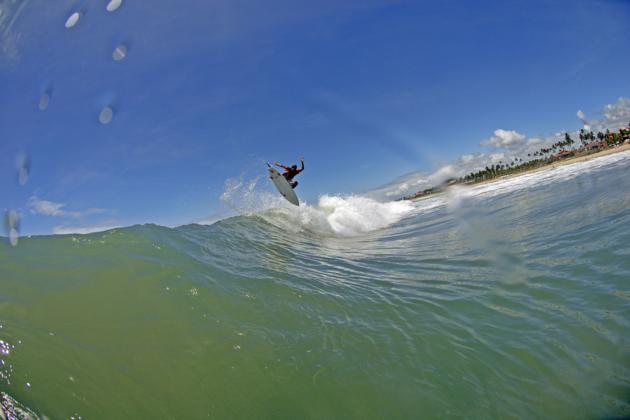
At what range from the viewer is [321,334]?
407 centimetres

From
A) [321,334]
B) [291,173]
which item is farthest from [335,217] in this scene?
[321,334]

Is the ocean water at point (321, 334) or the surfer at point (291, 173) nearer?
the ocean water at point (321, 334)

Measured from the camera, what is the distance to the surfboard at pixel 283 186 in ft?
58.7

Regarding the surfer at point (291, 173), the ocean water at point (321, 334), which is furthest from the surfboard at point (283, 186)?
the ocean water at point (321, 334)

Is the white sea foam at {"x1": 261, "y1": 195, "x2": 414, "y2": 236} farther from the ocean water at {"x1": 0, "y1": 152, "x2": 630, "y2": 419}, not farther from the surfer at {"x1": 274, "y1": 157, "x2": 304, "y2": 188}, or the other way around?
the ocean water at {"x1": 0, "y1": 152, "x2": 630, "y2": 419}

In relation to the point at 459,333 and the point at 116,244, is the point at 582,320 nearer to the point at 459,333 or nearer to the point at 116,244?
the point at 459,333

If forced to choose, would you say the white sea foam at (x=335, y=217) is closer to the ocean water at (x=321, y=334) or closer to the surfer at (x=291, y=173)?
the surfer at (x=291, y=173)

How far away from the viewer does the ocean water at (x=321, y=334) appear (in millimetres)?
2809

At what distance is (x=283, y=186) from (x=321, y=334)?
584 inches

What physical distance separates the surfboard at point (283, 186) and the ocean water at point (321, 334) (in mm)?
11036

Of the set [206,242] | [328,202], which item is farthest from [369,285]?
[328,202]

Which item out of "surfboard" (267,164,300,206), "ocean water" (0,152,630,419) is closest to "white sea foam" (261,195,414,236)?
"surfboard" (267,164,300,206)

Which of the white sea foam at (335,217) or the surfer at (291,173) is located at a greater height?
the surfer at (291,173)

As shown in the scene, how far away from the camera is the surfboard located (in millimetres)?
17906
